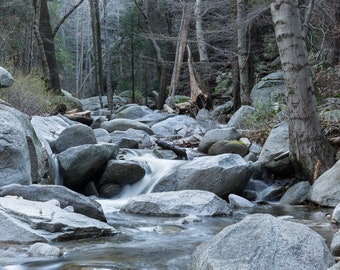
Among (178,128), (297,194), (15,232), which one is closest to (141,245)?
(15,232)

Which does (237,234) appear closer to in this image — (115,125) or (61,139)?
(61,139)

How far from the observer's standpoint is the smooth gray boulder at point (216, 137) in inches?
406

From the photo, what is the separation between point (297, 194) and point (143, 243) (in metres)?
3.59

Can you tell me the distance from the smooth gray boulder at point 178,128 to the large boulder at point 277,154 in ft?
12.5

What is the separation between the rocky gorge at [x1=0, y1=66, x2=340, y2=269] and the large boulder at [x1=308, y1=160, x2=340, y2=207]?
0.05ft

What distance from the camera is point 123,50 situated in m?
28.8

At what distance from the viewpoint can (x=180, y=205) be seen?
6.38 meters

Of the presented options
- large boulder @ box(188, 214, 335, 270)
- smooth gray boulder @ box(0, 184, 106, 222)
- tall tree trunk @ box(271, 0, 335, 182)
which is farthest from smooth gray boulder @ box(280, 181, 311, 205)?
large boulder @ box(188, 214, 335, 270)

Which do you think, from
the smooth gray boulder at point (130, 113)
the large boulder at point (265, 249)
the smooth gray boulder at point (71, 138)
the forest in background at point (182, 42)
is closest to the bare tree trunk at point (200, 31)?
the forest in background at point (182, 42)

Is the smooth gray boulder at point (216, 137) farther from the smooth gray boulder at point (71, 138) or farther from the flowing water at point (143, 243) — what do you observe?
the flowing water at point (143, 243)

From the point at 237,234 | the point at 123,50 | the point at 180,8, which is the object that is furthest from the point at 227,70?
the point at 237,234

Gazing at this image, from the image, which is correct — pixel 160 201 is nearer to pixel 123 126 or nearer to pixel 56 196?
pixel 56 196

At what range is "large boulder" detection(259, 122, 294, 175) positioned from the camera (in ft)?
28.0

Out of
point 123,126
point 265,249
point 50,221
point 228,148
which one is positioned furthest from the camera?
point 123,126
